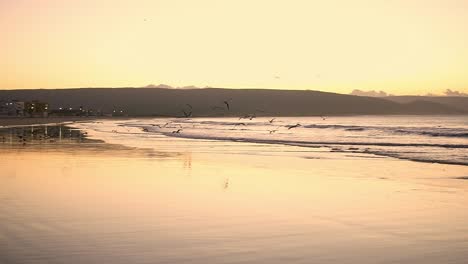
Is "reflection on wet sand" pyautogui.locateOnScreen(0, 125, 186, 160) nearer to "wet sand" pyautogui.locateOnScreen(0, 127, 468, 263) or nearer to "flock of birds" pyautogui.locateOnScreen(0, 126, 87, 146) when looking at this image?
"flock of birds" pyautogui.locateOnScreen(0, 126, 87, 146)

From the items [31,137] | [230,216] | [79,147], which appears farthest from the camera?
[31,137]

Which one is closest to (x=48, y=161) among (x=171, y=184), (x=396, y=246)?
(x=171, y=184)

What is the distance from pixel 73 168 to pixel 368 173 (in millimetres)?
9945

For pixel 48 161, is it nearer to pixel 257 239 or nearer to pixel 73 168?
pixel 73 168

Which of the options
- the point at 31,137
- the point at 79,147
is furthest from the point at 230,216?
the point at 31,137

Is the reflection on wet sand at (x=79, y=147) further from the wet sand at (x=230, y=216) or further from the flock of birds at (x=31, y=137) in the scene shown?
the wet sand at (x=230, y=216)

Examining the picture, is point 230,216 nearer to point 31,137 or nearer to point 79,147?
point 79,147

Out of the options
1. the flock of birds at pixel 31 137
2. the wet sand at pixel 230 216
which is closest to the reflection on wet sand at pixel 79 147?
the flock of birds at pixel 31 137

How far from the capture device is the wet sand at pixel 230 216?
7750 millimetres

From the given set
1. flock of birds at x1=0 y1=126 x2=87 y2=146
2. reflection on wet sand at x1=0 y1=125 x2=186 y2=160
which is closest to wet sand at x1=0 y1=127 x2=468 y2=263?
reflection on wet sand at x1=0 y1=125 x2=186 y2=160

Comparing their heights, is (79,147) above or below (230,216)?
below

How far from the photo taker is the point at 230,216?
34.7 ft

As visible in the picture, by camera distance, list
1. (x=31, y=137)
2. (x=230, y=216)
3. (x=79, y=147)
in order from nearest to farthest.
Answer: (x=230, y=216) < (x=79, y=147) < (x=31, y=137)

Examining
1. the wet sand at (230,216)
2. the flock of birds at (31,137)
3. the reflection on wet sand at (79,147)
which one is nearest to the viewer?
the wet sand at (230,216)
